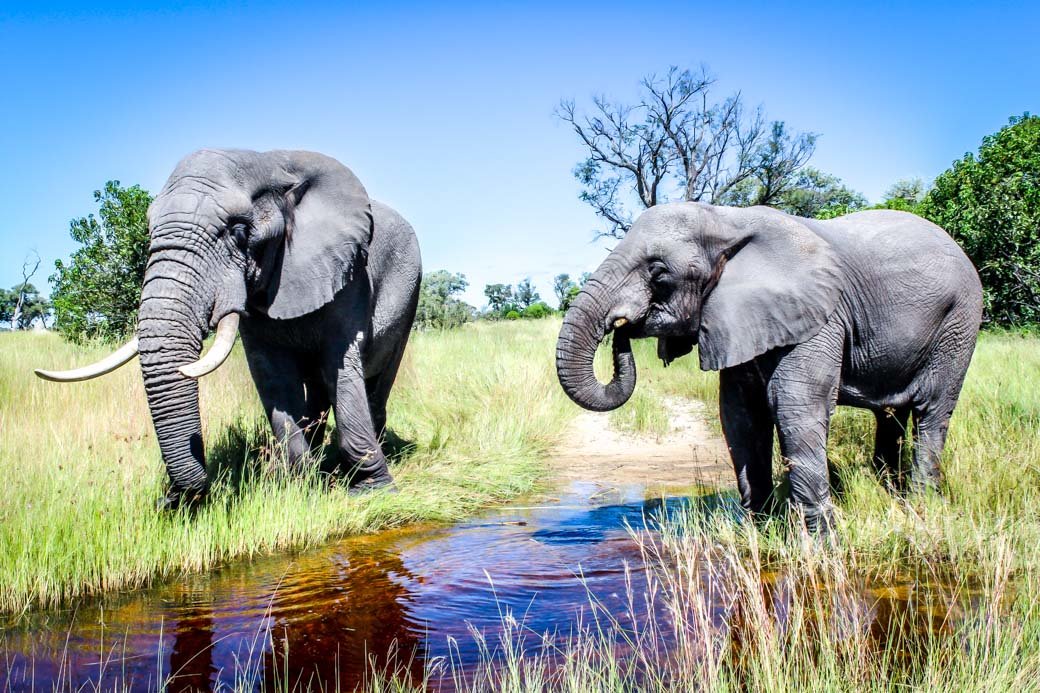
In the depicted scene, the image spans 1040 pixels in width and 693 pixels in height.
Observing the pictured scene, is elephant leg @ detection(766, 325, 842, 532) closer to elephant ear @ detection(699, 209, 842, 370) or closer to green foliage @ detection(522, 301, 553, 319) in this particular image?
elephant ear @ detection(699, 209, 842, 370)

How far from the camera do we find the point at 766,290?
5160 millimetres

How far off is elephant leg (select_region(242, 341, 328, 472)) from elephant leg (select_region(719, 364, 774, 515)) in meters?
3.03

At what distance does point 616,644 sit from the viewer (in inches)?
144

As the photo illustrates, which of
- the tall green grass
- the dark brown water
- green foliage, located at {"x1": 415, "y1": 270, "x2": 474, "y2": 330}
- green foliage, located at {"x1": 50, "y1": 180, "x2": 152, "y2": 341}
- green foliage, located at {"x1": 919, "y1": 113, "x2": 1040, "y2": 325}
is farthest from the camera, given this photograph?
green foliage, located at {"x1": 415, "y1": 270, "x2": 474, "y2": 330}

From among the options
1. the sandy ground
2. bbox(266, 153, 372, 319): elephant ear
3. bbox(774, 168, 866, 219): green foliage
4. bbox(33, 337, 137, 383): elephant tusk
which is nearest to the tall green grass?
the sandy ground

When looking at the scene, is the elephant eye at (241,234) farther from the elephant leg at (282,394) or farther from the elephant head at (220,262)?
the elephant leg at (282,394)

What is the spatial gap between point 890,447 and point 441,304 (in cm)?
2719

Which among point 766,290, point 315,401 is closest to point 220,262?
point 315,401

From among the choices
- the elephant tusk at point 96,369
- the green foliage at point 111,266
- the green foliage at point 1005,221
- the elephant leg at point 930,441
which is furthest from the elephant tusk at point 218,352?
the green foliage at point 1005,221

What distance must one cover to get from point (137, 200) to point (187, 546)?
958 centimetres

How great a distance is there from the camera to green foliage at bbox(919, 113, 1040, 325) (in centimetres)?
1720

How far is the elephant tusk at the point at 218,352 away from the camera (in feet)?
16.6

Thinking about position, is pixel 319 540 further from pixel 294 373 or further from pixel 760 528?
pixel 760 528

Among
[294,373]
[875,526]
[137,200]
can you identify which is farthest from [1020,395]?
[137,200]
